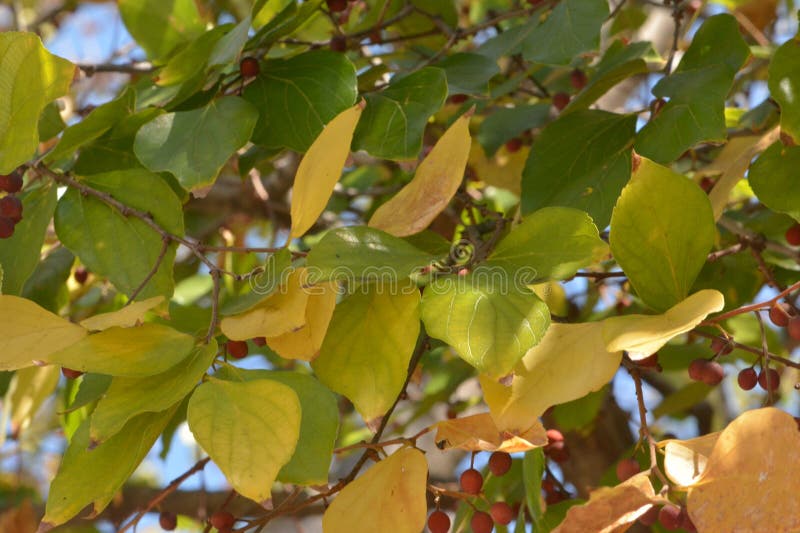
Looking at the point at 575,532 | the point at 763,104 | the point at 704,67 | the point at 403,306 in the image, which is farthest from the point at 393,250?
the point at 763,104

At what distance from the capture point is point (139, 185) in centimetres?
92

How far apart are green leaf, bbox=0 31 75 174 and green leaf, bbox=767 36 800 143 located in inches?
23.5

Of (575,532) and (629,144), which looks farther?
(629,144)

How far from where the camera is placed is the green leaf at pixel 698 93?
905 mm

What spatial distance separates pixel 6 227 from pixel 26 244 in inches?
1.1

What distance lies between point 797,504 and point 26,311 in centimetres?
55

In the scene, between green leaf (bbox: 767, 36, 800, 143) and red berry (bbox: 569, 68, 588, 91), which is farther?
red berry (bbox: 569, 68, 588, 91)

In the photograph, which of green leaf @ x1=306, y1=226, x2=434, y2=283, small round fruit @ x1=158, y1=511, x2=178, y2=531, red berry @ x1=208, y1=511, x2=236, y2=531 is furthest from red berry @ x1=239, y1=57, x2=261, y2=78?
small round fruit @ x1=158, y1=511, x2=178, y2=531

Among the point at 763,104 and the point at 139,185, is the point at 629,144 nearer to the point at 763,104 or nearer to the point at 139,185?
the point at 763,104

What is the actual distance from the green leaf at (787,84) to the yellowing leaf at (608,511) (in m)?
0.37

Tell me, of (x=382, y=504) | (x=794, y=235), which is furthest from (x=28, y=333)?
(x=794, y=235)

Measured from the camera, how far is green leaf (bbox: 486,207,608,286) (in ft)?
2.34

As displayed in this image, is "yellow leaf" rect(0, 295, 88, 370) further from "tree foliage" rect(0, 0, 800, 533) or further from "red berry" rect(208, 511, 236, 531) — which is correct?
"red berry" rect(208, 511, 236, 531)

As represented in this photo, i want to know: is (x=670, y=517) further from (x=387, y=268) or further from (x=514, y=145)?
(x=514, y=145)
